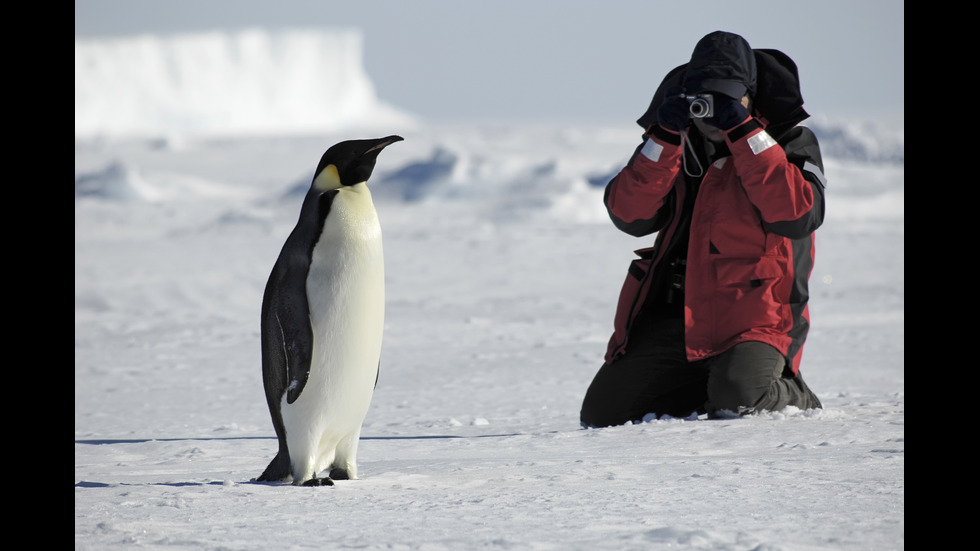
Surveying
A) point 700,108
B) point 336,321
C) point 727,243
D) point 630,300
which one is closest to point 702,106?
point 700,108

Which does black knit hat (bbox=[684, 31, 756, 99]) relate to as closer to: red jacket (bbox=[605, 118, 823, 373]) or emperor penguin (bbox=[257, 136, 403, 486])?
red jacket (bbox=[605, 118, 823, 373])

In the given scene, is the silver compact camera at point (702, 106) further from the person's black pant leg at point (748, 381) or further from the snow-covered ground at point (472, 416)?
the snow-covered ground at point (472, 416)

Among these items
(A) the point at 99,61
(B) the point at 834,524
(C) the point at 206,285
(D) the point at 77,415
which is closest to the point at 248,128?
(A) the point at 99,61

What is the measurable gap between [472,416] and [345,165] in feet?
4.43

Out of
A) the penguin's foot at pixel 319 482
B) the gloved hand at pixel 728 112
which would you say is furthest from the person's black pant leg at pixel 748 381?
the penguin's foot at pixel 319 482

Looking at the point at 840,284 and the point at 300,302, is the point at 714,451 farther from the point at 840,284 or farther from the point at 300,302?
the point at 840,284

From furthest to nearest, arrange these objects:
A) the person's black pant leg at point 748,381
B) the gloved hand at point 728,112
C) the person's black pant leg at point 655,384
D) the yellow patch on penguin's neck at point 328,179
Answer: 1. the person's black pant leg at point 655,384
2. the person's black pant leg at point 748,381
3. the gloved hand at point 728,112
4. the yellow patch on penguin's neck at point 328,179

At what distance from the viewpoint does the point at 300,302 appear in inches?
86.0

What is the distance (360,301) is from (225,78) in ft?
119

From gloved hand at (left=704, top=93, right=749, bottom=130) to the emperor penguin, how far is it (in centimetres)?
89

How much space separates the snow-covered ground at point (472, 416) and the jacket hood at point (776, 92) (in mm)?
764

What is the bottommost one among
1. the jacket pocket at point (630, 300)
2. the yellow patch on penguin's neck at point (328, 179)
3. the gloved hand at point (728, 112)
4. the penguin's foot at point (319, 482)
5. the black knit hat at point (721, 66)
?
the penguin's foot at point (319, 482)

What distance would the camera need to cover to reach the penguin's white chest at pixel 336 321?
218cm

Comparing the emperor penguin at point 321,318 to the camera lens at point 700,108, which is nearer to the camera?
the emperor penguin at point 321,318
